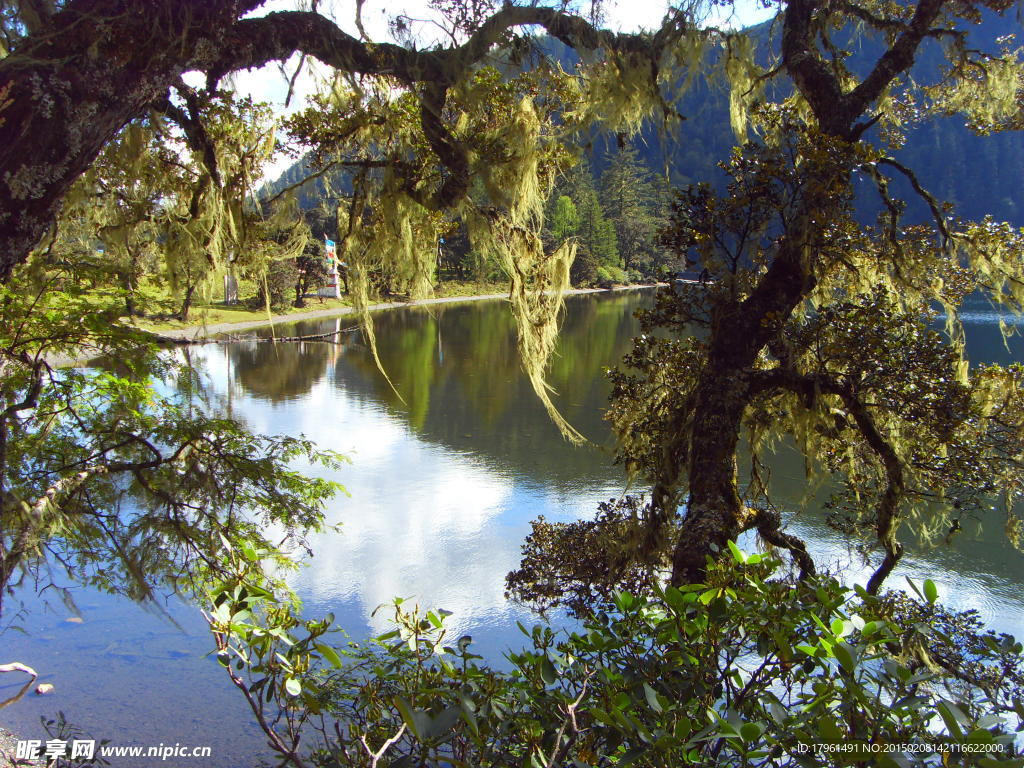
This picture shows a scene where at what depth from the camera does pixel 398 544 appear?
759cm

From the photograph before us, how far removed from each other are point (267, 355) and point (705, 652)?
68.4 ft

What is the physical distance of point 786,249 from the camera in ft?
10.8

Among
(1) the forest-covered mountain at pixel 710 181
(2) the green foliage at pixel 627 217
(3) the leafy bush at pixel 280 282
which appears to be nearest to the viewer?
(3) the leafy bush at pixel 280 282

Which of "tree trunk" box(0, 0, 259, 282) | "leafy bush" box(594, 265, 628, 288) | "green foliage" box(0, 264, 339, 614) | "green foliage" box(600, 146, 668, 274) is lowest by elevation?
"green foliage" box(0, 264, 339, 614)

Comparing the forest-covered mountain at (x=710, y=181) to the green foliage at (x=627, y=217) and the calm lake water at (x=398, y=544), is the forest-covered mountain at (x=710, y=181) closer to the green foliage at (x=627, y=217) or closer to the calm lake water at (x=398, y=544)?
the green foliage at (x=627, y=217)

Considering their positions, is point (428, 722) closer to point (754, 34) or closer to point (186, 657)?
point (754, 34)

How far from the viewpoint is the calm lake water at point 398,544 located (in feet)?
16.0

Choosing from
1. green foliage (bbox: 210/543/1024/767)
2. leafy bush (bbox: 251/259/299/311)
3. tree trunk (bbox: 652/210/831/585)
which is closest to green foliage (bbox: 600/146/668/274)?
leafy bush (bbox: 251/259/299/311)

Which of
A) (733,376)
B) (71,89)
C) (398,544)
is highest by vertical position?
(71,89)

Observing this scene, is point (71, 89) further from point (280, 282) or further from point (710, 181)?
point (710, 181)

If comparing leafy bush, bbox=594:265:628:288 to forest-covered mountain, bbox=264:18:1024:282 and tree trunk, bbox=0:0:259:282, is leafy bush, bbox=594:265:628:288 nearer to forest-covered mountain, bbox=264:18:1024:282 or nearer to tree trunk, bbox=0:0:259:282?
forest-covered mountain, bbox=264:18:1024:282

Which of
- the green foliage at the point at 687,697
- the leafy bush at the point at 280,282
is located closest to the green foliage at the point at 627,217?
the leafy bush at the point at 280,282

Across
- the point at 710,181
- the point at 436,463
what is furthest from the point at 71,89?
the point at 710,181

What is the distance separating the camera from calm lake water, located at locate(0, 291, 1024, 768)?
4.89 meters
